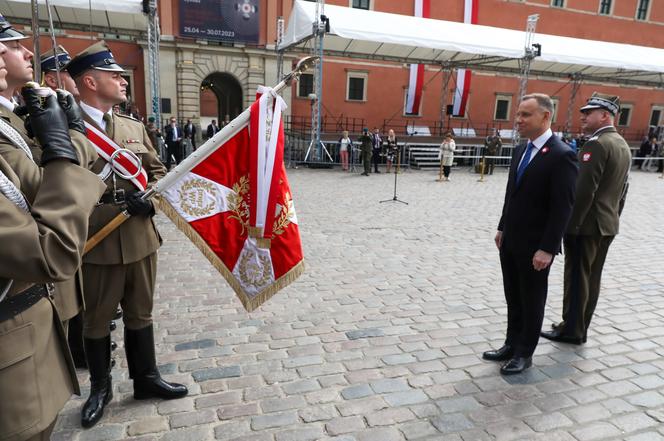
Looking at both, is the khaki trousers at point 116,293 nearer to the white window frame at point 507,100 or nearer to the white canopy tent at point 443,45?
the white canopy tent at point 443,45

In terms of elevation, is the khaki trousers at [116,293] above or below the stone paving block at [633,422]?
above

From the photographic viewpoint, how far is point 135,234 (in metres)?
2.68

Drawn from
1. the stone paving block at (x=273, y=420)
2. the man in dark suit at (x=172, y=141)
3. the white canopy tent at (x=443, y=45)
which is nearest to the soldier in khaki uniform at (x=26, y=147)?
the stone paving block at (x=273, y=420)

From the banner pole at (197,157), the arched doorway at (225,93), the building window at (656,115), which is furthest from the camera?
the building window at (656,115)

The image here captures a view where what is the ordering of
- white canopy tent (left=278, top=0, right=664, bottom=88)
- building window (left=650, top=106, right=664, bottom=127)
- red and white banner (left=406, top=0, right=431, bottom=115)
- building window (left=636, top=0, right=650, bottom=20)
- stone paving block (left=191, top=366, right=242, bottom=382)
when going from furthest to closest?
building window (left=650, top=106, right=664, bottom=127) < building window (left=636, top=0, right=650, bottom=20) < red and white banner (left=406, top=0, right=431, bottom=115) < white canopy tent (left=278, top=0, right=664, bottom=88) < stone paving block (left=191, top=366, right=242, bottom=382)

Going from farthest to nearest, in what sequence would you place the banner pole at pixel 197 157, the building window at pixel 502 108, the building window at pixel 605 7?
the building window at pixel 605 7, the building window at pixel 502 108, the banner pole at pixel 197 157

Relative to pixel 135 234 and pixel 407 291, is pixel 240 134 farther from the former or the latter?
pixel 407 291

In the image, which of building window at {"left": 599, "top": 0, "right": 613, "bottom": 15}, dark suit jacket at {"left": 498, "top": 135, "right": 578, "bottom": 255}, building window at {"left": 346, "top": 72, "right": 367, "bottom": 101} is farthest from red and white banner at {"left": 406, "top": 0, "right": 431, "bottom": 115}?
dark suit jacket at {"left": 498, "top": 135, "right": 578, "bottom": 255}

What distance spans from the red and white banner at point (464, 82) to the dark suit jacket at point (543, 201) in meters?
25.5

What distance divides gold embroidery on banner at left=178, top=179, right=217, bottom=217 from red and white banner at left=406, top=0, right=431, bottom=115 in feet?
83.2

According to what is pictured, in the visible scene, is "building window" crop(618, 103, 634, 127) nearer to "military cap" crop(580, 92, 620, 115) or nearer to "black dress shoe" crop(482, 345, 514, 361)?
"military cap" crop(580, 92, 620, 115)

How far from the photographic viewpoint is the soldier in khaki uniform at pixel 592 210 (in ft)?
12.3

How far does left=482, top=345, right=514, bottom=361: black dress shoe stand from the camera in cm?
359

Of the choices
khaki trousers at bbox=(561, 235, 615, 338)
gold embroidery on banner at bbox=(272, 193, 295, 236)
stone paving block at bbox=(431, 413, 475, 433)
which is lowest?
stone paving block at bbox=(431, 413, 475, 433)
